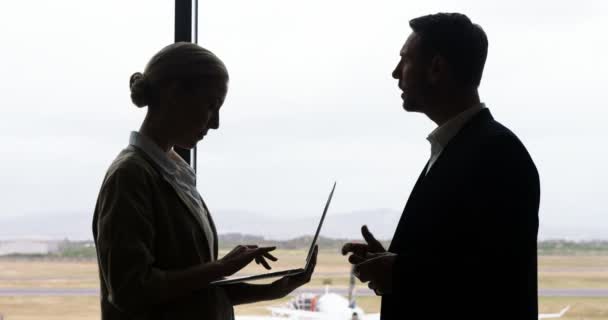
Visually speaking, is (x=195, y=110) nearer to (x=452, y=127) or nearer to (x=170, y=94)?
(x=170, y=94)

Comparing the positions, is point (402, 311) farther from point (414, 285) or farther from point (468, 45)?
point (468, 45)

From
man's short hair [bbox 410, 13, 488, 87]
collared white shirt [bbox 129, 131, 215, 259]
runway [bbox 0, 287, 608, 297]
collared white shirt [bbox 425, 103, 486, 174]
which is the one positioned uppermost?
man's short hair [bbox 410, 13, 488, 87]

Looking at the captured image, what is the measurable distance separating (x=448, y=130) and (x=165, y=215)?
56cm

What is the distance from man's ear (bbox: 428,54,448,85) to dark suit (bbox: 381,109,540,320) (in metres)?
0.13

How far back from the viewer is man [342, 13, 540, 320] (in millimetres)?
1331

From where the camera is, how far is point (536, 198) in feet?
4.55

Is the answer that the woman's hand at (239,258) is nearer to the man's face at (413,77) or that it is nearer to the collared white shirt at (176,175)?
the collared white shirt at (176,175)

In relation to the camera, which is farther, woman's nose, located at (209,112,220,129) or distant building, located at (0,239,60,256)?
distant building, located at (0,239,60,256)

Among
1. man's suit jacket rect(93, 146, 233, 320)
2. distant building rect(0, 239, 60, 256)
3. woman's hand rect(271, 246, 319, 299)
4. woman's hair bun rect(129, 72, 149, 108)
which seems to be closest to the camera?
man's suit jacket rect(93, 146, 233, 320)

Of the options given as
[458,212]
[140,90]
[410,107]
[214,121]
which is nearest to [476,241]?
[458,212]

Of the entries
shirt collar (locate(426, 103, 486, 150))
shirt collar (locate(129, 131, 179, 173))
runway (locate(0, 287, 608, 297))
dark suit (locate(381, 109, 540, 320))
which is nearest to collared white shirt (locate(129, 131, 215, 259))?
shirt collar (locate(129, 131, 179, 173))

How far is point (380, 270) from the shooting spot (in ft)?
4.61

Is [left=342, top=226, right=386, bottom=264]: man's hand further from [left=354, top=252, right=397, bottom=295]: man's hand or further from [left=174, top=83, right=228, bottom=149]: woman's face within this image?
[left=174, top=83, right=228, bottom=149]: woman's face

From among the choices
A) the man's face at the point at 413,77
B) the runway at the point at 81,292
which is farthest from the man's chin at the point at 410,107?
the runway at the point at 81,292
